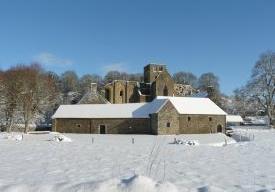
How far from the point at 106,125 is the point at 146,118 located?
22.3ft

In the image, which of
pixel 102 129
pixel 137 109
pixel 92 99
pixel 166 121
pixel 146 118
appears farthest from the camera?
pixel 92 99

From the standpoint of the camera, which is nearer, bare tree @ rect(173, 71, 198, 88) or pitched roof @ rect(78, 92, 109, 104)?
pitched roof @ rect(78, 92, 109, 104)

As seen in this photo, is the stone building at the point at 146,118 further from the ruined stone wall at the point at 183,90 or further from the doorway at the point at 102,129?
the ruined stone wall at the point at 183,90

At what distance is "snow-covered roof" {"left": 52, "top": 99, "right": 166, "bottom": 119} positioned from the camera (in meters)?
56.1

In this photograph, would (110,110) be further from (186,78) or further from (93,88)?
(186,78)

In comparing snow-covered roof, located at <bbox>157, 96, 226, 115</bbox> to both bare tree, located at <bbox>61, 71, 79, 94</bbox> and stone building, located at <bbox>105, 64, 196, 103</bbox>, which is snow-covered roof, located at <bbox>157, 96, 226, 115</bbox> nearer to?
stone building, located at <bbox>105, 64, 196, 103</bbox>

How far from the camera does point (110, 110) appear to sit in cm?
5903

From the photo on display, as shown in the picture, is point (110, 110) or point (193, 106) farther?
point (110, 110)

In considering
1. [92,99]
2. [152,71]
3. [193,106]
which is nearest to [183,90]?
[152,71]

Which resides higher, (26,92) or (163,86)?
(163,86)

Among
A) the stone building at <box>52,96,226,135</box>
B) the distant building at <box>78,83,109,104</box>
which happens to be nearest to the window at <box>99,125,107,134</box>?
the stone building at <box>52,96,226,135</box>

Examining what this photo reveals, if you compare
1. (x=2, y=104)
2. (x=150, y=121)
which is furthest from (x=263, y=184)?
(x=2, y=104)

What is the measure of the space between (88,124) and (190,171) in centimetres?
4710

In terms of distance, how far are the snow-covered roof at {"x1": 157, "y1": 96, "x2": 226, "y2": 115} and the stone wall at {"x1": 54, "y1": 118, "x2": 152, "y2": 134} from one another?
18.7ft
